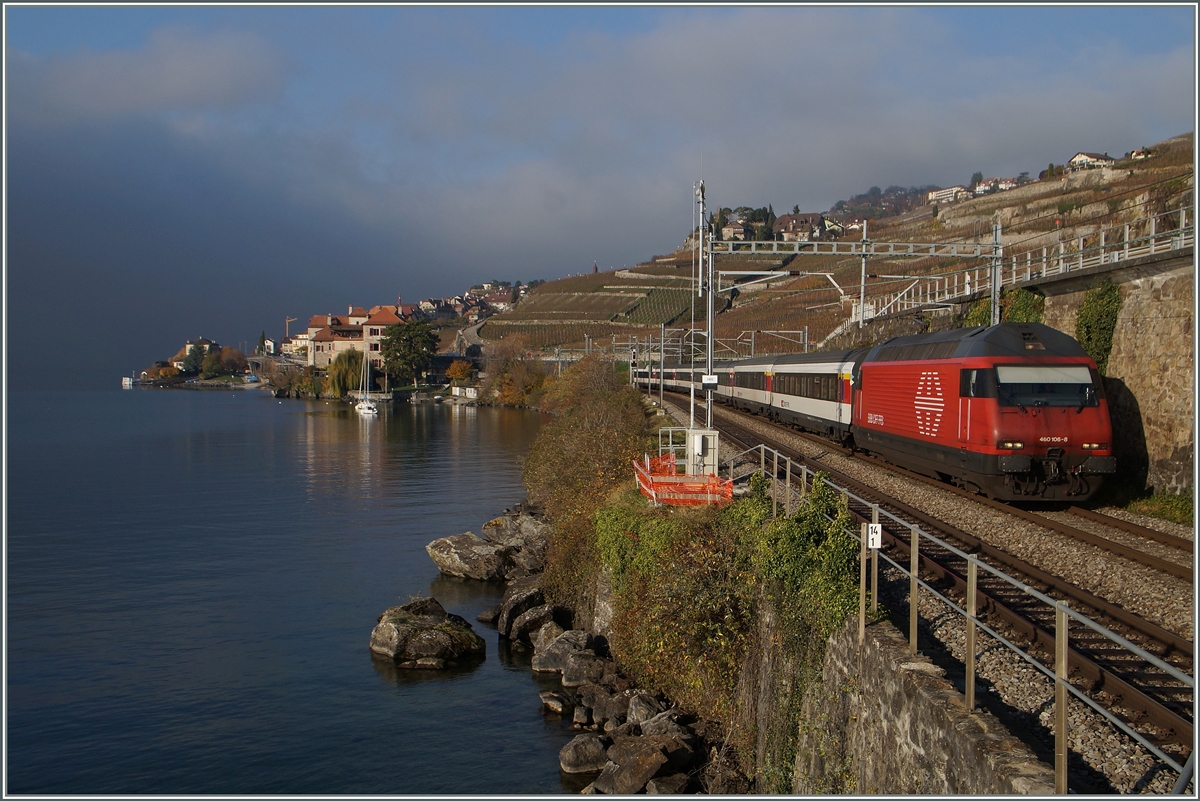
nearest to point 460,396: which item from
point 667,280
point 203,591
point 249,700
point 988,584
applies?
point 667,280

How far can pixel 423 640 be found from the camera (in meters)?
21.9

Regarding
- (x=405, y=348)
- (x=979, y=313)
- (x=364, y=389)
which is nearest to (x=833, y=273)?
(x=405, y=348)

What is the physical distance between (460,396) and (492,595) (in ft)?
351

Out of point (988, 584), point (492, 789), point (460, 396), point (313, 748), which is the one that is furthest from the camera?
point (460, 396)

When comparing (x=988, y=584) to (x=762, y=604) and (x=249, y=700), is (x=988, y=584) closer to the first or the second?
(x=762, y=604)

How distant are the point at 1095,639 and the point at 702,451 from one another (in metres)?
11.2

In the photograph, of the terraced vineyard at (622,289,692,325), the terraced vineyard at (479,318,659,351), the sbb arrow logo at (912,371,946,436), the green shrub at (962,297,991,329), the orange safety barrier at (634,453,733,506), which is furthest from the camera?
the terraced vineyard at (622,289,692,325)

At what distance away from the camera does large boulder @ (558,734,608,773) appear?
15.7 metres

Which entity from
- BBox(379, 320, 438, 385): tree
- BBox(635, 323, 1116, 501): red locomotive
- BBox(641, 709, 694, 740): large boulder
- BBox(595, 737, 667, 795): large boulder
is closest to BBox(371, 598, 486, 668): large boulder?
BBox(641, 709, 694, 740): large boulder

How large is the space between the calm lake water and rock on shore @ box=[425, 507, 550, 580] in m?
0.65

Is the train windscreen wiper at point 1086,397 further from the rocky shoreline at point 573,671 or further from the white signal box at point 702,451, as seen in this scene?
the rocky shoreline at point 573,671

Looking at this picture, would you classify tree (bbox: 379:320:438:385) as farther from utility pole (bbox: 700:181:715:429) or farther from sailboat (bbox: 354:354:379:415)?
utility pole (bbox: 700:181:715:429)

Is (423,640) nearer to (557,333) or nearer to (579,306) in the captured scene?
(557,333)

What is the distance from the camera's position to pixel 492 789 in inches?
611
